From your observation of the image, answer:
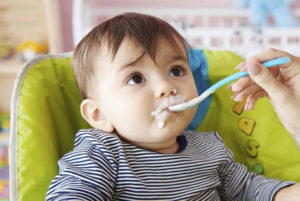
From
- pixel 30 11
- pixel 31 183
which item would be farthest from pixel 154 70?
pixel 30 11

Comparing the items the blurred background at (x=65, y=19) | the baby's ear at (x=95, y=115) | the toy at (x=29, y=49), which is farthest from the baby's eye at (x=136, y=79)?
the toy at (x=29, y=49)

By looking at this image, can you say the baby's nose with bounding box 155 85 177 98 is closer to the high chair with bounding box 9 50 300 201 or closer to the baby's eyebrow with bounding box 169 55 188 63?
the baby's eyebrow with bounding box 169 55 188 63

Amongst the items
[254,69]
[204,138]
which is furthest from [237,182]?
[254,69]

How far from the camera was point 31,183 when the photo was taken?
721mm

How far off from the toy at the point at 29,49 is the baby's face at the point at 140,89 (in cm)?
125

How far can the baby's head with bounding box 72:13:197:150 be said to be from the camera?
0.68 m

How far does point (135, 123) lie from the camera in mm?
683

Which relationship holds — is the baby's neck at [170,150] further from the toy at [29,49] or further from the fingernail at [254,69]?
the toy at [29,49]

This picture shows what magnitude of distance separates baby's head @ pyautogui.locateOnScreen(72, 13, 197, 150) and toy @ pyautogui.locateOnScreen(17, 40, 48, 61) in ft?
3.94

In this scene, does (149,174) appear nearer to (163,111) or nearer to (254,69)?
(163,111)

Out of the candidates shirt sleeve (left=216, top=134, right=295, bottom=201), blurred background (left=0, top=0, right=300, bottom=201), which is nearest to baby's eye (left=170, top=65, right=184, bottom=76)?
shirt sleeve (left=216, top=134, right=295, bottom=201)

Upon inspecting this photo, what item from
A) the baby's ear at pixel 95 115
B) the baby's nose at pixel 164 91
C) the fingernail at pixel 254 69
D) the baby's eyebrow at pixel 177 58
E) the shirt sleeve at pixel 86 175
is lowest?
the shirt sleeve at pixel 86 175

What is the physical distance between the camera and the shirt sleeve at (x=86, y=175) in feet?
Result: 2.02

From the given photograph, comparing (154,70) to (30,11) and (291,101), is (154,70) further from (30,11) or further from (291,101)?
(30,11)
